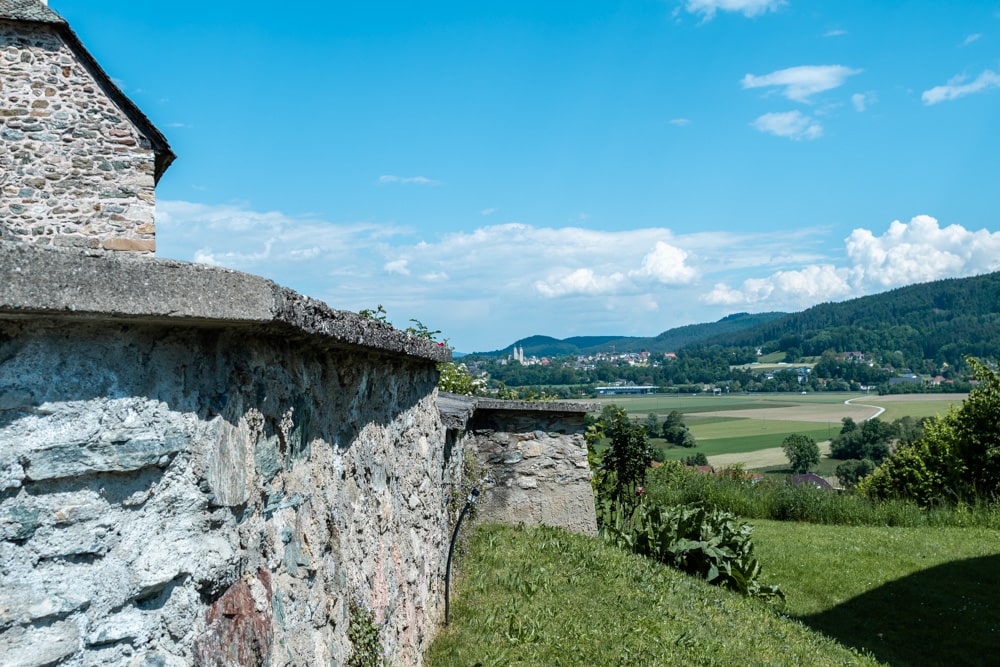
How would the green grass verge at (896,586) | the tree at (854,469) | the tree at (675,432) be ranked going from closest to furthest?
the green grass verge at (896,586) < the tree at (675,432) < the tree at (854,469)

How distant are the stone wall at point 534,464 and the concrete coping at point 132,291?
6.57m

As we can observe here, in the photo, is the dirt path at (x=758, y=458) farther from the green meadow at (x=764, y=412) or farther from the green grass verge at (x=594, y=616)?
the green grass verge at (x=594, y=616)

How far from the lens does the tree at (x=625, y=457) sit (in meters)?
11.3

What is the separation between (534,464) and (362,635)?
5772 mm

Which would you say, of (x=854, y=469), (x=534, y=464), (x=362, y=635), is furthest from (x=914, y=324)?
(x=362, y=635)

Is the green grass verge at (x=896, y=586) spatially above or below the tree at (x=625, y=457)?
below

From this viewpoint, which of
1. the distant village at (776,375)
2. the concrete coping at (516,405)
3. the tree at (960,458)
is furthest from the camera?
the distant village at (776,375)

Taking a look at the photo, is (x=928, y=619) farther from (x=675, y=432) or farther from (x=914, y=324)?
(x=914, y=324)

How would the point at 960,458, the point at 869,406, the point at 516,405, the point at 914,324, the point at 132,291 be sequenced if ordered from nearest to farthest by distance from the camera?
the point at 132,291 < the point at 516,405 < the point at 960,458 < the point at 869,406 < the point at 914,324

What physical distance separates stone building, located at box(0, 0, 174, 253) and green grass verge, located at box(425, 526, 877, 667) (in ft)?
24.3

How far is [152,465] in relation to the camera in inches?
77.8

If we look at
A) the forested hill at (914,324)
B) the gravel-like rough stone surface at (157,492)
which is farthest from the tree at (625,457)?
the forested hill at (914,324)

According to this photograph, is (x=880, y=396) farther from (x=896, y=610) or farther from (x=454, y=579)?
(x=454, y=579)

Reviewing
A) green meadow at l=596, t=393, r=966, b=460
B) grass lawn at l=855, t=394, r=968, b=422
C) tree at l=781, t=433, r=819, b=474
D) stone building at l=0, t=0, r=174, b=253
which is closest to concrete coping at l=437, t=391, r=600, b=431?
stone building at l=0, t=0, r=174, b=253
